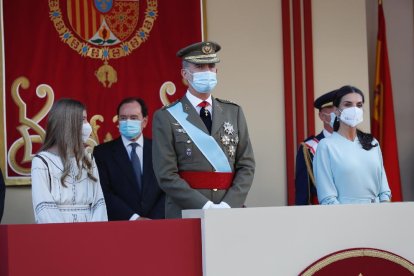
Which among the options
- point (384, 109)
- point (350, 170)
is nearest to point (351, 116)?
point (350, 170)

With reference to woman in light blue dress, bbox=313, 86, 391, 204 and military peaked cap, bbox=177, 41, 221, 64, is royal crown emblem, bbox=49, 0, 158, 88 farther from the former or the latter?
woman in light blue dress, bbox=313, 86, 391, 204

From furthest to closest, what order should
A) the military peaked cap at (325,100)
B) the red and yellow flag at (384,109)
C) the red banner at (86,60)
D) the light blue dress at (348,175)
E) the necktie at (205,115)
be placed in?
the red and yellow flag at (384,109), the red banner at (86,60), the military peaked cap at (325,100), the light blue dress at (348,175), the necktie at (205,115)

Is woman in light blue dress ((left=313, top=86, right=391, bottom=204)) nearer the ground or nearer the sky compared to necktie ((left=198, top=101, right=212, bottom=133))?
nearer the ground

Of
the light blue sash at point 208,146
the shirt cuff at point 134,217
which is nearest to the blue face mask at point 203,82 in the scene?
the light blue sash at point 208,146

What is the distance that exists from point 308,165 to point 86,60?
169cm

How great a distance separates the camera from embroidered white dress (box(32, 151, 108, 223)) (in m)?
4.03

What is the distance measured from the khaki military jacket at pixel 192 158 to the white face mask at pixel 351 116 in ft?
2.36

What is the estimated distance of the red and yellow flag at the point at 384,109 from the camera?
714 cm

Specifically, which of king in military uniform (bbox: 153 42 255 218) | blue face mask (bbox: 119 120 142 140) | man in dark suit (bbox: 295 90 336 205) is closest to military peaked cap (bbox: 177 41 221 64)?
king in military uniform (bbox: 153 42 255 218)

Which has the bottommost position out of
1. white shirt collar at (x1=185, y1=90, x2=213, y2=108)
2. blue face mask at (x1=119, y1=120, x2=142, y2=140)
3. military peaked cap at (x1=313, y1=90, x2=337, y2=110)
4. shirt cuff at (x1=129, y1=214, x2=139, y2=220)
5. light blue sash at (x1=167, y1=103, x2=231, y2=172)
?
shirt cuff at (x1=129, y1=214, x2=139, y2=220)

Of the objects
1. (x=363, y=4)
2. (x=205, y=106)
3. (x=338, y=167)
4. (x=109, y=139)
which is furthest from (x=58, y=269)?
(x=363, y=4)

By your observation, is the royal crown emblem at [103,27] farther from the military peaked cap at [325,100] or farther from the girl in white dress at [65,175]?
the girl in white dress at [65,175]

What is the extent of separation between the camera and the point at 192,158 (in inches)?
162

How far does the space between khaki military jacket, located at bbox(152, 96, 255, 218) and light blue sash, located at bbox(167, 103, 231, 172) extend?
17 millimetres
